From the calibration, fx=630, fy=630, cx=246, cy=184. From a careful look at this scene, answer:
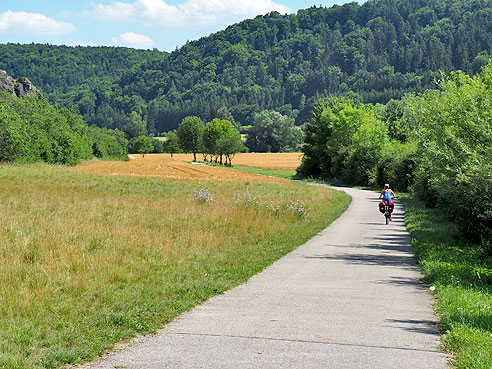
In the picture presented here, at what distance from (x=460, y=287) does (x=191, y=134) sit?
164 meters

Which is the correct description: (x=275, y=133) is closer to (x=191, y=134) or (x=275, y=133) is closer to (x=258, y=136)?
(x=258, y=136)

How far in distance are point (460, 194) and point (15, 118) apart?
67.5 metres

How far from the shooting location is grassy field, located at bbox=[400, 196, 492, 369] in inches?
294

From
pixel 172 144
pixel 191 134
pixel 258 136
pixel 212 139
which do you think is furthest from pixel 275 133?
pixel 212 139

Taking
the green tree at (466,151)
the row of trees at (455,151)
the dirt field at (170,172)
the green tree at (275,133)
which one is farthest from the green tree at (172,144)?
the green tree at (466,151)

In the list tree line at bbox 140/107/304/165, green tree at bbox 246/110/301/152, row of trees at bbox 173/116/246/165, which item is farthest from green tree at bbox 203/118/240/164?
green tree at bbox 246/110/301/152

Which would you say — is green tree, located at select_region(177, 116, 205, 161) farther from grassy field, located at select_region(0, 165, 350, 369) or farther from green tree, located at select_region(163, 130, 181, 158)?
grassy field, located at select_region(0, 165, 350, 369)

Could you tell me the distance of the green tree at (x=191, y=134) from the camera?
174000 millimetres

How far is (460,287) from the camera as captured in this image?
1212cm

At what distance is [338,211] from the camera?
1369 inches

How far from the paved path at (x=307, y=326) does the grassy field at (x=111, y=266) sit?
1.75ft

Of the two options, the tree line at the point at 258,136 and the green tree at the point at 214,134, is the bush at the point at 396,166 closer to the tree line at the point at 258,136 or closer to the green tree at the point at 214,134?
the green tree at the point at 214,134

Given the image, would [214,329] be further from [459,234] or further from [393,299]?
[459,234]

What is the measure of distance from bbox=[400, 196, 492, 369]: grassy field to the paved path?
263mm
